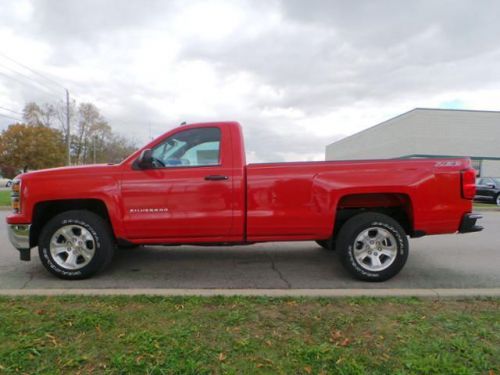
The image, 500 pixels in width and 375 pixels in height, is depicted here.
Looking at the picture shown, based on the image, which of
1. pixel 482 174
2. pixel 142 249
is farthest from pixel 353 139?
pixel 142 249

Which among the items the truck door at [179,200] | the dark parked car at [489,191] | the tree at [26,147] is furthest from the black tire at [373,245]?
the tree at [26,147]

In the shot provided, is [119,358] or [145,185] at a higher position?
[145,185]

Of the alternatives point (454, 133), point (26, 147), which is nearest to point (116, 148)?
point (26, 147)

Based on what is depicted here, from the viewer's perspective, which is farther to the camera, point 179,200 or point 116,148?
point 116,148

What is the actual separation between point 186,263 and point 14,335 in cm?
250

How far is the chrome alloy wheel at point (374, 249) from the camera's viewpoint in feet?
13.4

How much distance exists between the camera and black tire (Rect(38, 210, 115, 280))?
4031 millimetres

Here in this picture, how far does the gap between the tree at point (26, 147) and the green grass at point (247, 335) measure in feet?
173

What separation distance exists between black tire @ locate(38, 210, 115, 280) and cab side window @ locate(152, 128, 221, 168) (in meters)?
1.10

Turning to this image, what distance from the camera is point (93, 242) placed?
4.05m

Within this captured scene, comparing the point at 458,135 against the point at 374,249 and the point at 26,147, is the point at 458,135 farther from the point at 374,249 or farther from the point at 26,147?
the point at 26,147

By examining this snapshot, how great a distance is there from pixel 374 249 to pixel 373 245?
5 cm

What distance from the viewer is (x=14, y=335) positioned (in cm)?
260

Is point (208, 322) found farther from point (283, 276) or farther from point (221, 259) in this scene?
point (221, 259)
